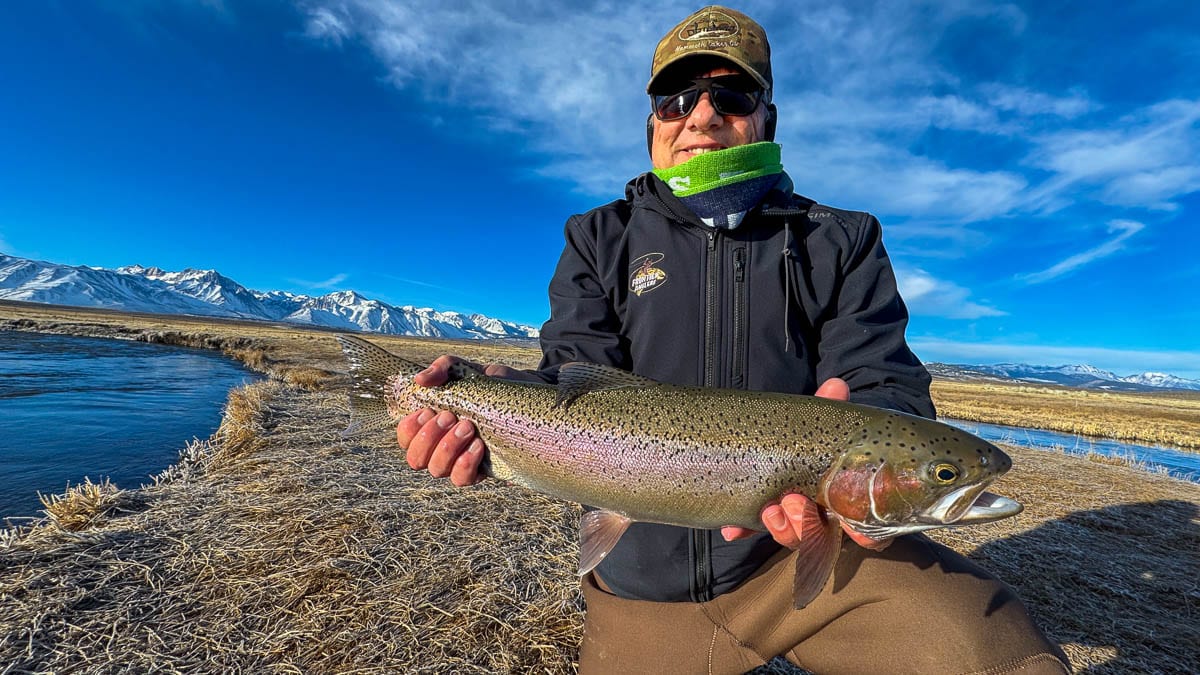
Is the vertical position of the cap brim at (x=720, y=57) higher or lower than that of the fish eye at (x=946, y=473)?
higher

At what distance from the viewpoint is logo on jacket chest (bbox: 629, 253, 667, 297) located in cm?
324

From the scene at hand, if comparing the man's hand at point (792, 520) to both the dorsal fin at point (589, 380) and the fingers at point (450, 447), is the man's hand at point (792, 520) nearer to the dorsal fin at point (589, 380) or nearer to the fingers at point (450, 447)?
the dorsal fin at point (589, 380)

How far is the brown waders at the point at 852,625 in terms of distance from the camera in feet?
8.00

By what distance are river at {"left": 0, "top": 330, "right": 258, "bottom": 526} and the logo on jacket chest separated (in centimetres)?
980

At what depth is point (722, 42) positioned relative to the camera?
3346 millimetres

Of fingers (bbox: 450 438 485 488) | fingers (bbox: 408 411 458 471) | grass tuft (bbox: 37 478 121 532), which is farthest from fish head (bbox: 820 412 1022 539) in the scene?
grass tuft (bbox: 37 478 121 532)

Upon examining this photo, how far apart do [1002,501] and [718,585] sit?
1462 millimetres

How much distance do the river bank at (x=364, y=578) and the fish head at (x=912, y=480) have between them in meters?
2.32

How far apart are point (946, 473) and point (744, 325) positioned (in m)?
1.22

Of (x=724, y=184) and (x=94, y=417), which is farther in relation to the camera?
(x=94, y=417)

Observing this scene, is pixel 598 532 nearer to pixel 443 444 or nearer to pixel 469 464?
pixel 469 464

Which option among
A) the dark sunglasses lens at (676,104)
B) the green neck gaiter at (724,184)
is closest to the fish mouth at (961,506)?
the green neck gaiter at (724,184)

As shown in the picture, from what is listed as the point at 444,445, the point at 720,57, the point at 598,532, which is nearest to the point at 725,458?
the point at 598,532

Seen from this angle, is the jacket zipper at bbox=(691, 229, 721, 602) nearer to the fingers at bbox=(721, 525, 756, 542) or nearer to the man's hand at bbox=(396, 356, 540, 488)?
the fingers at bbox=(721, 525, 756, 542)
